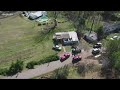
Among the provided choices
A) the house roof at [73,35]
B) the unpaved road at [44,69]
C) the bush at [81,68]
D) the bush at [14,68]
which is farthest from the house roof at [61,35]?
the bush at [14,68]

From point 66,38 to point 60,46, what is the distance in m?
0.48

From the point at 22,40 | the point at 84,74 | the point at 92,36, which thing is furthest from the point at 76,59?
the point at 22,40

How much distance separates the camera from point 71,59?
9.09m

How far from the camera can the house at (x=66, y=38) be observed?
996 centimetres

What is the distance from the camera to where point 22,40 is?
9898 millimetres

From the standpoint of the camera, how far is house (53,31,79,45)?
9961 millimetres

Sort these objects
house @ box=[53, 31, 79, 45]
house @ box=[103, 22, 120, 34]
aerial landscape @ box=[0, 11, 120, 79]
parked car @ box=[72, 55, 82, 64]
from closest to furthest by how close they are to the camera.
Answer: aerial landscape @ box=[0, 11, 120, 79], parked car @ box=[72, 55, 82, 64], house @ box=[53, 31, 79, 45], house @ box=[103, 22, 120, 34]

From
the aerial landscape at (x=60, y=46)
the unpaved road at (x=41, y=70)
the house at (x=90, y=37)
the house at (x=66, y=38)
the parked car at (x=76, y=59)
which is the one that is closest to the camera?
the unpaved road at (x=41, y=70)

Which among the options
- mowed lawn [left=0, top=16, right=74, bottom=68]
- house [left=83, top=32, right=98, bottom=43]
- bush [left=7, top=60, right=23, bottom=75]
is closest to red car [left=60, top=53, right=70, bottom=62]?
mowed lawn [left=0, top=16, right=74, bottom=68]

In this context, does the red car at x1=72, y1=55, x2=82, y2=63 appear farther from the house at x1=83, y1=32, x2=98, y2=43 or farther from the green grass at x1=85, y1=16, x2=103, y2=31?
the green grass at x1=85, y1=16, x2=103, y2=31

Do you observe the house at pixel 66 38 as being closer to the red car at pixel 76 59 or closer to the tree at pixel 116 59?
the red car at pixel 76 59

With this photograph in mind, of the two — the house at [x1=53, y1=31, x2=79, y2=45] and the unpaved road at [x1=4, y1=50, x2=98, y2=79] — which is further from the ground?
the house at [x1=53, y1=31, x2=79, y2=45]
